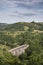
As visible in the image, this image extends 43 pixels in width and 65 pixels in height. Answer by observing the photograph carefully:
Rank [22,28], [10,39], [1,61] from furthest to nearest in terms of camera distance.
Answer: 1. [22,28]
2. [10,39]
3. [1,61]

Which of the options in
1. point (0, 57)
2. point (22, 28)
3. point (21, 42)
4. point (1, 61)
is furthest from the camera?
point (22, 28)

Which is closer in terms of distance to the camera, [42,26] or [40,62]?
[40,62]

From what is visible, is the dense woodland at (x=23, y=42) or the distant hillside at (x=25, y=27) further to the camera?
the distant hillside at (x=25, y=27)

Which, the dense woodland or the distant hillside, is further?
the distant hillside

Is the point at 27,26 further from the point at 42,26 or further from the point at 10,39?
the point at 10,39

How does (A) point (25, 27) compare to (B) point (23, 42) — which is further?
(A) point (25, 27)

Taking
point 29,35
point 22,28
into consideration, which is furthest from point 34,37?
point 22,28

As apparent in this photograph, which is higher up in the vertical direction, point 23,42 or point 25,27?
point 25,27
